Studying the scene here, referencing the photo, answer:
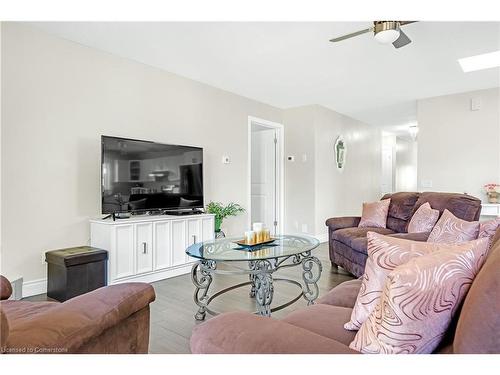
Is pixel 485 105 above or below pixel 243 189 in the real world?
above

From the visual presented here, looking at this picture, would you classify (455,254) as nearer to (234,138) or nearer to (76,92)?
(76,92)

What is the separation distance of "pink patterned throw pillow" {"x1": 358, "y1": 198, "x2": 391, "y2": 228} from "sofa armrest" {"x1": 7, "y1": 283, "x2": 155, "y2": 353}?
307cm

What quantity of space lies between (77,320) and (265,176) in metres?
5.11

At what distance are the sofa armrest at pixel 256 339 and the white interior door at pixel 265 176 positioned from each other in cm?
497

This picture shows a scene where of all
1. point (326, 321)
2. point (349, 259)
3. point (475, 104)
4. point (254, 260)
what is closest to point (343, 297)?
point (326, 321)

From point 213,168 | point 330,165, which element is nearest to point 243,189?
point 213,168

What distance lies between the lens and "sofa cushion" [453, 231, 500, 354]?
2.55 ft

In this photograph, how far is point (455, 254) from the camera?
992 mm

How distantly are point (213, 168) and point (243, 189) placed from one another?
71 centimetres

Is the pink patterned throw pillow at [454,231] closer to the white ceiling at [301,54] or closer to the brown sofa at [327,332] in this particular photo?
the brown sofa at [327,332]

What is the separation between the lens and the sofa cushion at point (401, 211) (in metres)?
3.79

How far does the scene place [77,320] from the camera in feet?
3.93

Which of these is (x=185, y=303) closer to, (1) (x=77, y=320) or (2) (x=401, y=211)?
(1) (x=77, y=320)

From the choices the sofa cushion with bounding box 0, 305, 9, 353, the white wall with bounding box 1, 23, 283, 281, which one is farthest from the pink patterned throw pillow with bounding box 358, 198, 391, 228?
the sofa cushion with bounding box 0, 305, 9, 353
